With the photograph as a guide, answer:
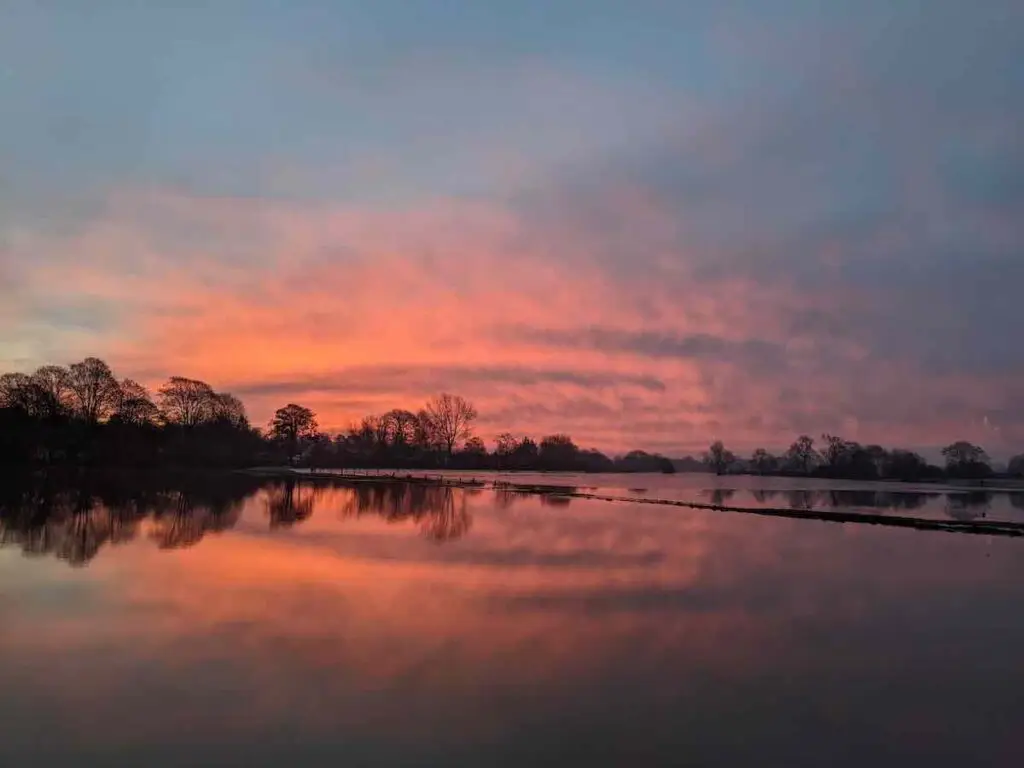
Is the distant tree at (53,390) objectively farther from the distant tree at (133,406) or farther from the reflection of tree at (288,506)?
the reflection of tree at (288,506)

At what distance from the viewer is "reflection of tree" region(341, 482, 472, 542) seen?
31.0m

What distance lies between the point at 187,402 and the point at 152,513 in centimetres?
8698

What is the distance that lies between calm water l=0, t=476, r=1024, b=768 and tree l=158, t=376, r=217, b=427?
92670 millimetres

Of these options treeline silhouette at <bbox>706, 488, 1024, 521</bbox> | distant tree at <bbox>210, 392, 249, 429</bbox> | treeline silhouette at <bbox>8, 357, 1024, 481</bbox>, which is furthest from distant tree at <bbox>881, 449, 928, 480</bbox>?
distant tree at <bbox>210, 392, 249, 429</bbox>

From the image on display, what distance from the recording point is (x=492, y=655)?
11.9 meters

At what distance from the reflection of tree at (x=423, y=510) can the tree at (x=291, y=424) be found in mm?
84128

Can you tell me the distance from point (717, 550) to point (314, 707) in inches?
793

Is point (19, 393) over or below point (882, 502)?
over

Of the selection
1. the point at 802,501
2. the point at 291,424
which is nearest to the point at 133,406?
the point at 291,424

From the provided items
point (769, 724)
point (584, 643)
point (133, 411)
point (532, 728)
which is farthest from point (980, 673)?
point (133, 411)

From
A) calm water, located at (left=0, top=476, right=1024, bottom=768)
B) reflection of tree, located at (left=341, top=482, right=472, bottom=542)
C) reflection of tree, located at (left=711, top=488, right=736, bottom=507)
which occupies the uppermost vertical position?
reflection of tree, located at (left=711, top=488, right=736, bottom=507)

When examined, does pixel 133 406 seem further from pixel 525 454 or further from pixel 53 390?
pixel 525 454

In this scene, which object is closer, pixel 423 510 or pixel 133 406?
pixel 423 510

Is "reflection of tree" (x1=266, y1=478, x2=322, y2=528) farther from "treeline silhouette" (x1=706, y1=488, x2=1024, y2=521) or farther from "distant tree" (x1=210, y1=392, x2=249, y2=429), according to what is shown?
"distant tree" (x1=210, y1=392, x2=249, y2=429)
